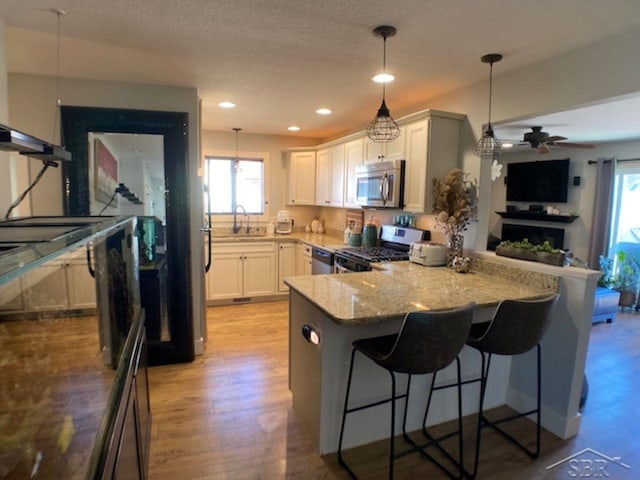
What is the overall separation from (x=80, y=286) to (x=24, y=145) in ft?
1.57

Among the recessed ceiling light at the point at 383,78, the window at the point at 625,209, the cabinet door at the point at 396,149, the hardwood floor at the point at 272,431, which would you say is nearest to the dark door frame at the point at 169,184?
the hardwood floor at the point at 272,431

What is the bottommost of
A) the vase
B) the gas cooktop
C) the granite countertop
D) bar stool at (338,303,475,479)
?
bar stool at (338,303,475,479)

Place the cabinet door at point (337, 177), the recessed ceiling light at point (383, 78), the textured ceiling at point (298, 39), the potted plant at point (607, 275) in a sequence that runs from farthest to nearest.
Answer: the potted plant at point (607, 275)
the cabinet door at point (337, 177)
the recessed ceiling light at point (383, 78)
the textured ceiling at point (298, 39)

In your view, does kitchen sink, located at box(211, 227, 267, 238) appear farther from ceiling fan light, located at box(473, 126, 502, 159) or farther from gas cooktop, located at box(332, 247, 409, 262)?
ceiling fan light, located at box(473, 126, 502, 159)

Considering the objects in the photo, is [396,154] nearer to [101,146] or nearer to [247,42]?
[247,42]

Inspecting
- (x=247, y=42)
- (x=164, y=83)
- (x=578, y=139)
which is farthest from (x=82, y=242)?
(x=578, y=139)

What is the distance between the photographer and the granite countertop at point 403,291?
1966mm

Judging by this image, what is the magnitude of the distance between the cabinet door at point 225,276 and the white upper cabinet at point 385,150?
7.16ft

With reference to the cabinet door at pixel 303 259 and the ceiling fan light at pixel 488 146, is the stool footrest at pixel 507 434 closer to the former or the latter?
the ceiling fan light at pixel 488 146

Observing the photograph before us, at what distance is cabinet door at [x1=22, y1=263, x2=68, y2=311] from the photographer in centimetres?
82

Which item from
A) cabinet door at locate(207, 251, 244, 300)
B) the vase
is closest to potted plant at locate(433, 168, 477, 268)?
the vase

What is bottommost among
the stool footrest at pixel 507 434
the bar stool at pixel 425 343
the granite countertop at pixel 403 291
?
the stool footrest at pixel 507 434

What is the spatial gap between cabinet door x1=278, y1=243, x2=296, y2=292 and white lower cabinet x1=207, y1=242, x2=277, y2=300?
0.09 meters

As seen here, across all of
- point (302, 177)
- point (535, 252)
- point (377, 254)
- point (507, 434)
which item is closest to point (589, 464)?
point (507, 434)
